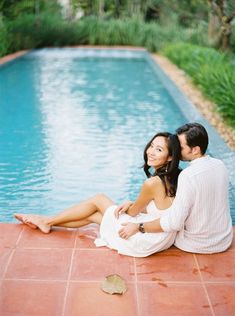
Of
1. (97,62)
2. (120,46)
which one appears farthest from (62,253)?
→ (120,46)

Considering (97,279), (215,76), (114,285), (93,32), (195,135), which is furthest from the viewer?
(93,32)

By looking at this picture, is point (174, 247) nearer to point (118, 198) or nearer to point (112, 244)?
point (112, 244)

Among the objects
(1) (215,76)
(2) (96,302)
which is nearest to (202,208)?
(2) (96,302)

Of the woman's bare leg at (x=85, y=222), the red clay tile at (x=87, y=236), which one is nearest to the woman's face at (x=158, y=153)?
the woman's bare leg at (x=85, y=222)

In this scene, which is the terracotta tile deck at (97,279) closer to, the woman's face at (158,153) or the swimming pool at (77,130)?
the woman's face at (158,153)

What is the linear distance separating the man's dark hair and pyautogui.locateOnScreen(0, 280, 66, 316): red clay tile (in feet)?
4.03

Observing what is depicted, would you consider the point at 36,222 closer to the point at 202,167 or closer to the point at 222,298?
the point at 202,167

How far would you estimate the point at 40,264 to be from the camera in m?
3.41

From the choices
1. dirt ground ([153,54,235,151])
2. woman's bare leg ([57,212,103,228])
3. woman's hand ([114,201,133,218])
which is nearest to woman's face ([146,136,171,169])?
woman's hand ([114,201,133,218])

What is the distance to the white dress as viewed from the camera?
11.5ft

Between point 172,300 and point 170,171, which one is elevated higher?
point 170,171

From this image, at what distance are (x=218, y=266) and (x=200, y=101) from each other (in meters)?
6.67

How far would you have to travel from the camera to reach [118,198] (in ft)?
17.3

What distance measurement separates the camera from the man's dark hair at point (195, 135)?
11.0 ft
